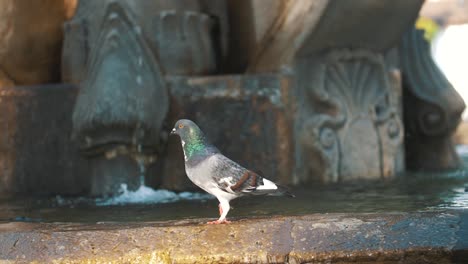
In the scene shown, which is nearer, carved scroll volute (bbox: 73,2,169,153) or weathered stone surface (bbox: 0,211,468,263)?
weathered stone surface (bbox: 0,211,468,263)

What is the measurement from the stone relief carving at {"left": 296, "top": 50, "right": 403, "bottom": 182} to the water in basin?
0.21 m

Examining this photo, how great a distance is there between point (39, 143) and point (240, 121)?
1069 mm

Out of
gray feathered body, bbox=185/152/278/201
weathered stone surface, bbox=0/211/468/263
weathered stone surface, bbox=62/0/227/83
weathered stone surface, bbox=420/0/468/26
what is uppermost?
weathered stone surface, bbox=420/0/468/26

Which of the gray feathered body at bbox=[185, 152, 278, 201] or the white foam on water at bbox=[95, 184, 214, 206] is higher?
the gray feathered body at bbox=[185, 152, 278, 201]

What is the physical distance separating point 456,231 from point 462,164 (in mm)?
3657

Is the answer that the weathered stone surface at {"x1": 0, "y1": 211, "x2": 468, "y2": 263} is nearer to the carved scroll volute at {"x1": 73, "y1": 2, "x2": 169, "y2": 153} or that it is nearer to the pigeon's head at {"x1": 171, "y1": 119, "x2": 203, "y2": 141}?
the pigeon's head at {"x1": 171, "y1": 119, "x2": 203, "y2": 141}

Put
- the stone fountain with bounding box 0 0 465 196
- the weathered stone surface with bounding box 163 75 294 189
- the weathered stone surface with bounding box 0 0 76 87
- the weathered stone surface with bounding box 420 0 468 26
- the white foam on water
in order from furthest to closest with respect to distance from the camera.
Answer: the weathered stone surface with bounding box 420 0 468 26 → the weathered stone surface with bounding box 0 0 76 87 → the weathered stone surface with bounding box 163 75 294 189 → the stone fountain with bounding box 0 0 465 196 → the white foam on water

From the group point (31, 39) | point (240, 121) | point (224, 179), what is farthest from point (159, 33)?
point (224, 179)

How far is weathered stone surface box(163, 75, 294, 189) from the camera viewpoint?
4406mm

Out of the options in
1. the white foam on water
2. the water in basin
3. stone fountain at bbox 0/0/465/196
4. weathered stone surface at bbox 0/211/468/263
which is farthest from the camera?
stone fountain at bbox 0/0/465/196

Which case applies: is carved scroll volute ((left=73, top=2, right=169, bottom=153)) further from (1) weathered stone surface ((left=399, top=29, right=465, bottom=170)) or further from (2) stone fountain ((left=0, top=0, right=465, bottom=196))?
(1) weathered stone surface ((left=399, top=29, right=465, bottom=170))

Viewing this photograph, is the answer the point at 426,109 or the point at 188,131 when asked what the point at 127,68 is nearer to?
the point at 188,131

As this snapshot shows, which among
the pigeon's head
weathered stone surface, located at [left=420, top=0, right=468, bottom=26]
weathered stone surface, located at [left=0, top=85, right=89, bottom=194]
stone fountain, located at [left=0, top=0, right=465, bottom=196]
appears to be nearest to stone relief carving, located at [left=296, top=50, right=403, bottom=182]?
stone fountain, located at [left=0, top=0, right=465, bottom=196]

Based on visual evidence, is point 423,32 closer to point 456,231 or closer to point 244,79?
point 244,79
